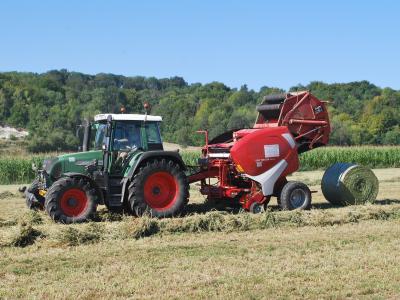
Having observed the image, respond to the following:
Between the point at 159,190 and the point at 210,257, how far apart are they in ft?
11.6

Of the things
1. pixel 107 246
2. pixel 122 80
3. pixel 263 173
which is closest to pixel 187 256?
pixel 107 246

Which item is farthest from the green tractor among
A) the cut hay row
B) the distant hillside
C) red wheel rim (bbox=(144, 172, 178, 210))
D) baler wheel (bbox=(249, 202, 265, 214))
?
the distant hillside

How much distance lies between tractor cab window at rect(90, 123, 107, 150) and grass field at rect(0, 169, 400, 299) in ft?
4.18

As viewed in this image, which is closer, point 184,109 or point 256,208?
point 256,208

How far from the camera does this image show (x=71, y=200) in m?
10.6

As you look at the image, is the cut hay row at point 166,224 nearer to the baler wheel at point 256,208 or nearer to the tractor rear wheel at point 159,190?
the tractor rear wheel at point 159,190

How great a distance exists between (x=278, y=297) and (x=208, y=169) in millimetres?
6481

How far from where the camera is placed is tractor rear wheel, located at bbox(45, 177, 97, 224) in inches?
410

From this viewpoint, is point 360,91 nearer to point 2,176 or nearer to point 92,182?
point 2,176

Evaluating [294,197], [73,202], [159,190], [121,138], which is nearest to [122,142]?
[121,138]

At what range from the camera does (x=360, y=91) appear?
83688 mm

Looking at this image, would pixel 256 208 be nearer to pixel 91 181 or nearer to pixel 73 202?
pixel 91 181

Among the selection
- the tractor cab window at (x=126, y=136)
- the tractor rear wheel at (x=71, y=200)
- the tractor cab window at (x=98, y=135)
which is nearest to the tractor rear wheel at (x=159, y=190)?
the tractor cab window at (x=126, y=136)

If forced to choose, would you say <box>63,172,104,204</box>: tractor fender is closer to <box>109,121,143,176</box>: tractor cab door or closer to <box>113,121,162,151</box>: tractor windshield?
<box>109,121,143,176</box>: tractor cab door
